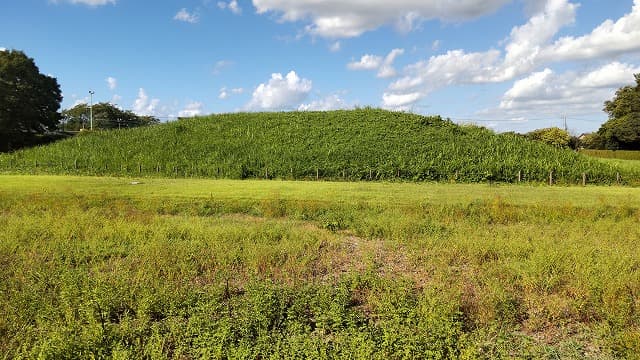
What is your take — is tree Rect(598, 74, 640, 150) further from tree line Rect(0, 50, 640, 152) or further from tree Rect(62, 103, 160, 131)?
tree Rect(62, 103, 160, 131)

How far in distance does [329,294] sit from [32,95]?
53.1 metres

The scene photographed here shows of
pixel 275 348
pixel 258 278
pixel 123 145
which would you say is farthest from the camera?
pixel 123 145

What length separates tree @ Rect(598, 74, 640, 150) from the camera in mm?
54375

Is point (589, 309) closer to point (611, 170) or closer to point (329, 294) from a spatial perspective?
point (329, 294)

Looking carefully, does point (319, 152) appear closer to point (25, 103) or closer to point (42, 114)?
point (25, 103)

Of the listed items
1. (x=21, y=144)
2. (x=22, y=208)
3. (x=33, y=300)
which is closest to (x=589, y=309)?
(x=33, y=300)

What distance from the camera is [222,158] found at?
3136cm

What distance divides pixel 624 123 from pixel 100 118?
8123 cm

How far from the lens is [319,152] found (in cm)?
3136

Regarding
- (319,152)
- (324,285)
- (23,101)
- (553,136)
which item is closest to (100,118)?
(23,101)

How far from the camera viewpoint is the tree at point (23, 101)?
4419cm

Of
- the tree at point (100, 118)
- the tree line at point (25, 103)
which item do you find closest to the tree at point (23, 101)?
the tree line at point (25, 103)

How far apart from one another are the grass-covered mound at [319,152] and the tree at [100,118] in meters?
47.7

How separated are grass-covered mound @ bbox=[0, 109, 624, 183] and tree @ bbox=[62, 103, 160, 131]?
156 feet
